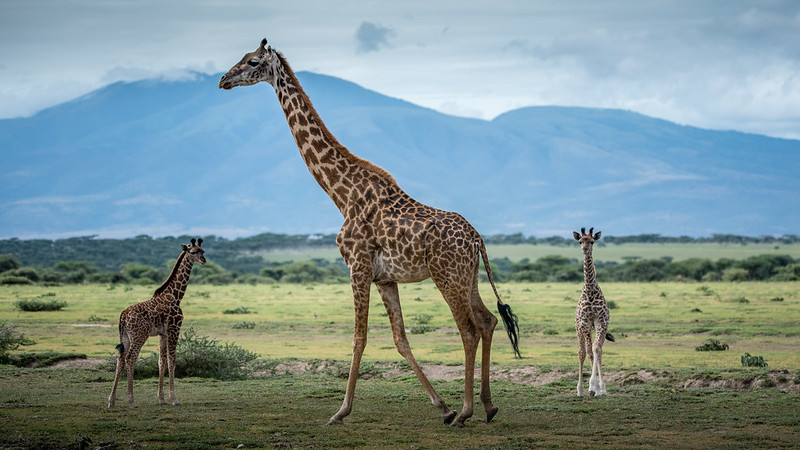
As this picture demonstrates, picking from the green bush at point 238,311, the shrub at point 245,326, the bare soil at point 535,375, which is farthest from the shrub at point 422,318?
the bare soil at point 535,375

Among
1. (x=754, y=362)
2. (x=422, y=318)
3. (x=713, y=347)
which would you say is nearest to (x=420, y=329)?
(x=422, y=318)

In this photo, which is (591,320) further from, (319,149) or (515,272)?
(515,272)

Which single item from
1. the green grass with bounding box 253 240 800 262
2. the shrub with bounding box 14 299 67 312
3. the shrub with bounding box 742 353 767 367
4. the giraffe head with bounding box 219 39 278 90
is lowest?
the shrub with bounding box 742 353 767 367

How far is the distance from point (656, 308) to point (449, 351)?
14.9 meters

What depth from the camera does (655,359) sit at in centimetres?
1981

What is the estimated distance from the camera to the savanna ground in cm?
1066

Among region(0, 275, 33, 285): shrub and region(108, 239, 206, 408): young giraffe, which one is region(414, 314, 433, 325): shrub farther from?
region(0, 275, 33, 285): shrub

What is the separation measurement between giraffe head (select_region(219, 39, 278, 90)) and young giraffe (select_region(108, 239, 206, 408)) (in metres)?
2.92

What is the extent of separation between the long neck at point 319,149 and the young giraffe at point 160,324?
2646 mm

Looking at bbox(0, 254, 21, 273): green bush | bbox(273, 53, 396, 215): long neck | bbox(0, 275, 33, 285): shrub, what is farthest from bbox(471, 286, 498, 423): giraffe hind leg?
bbox(0, 254, 21, 273): green bush

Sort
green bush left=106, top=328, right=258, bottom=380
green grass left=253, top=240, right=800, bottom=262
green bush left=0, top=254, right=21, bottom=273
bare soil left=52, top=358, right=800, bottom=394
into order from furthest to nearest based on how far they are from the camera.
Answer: green grass left=253, top=240, right=800, bottom=262 → green bush left=0, top=254, right=21, bottom=273 → green bush left=106, top=328, right=258, bottom=380 → bare soil left=52, top=358, right=800, bottom=394

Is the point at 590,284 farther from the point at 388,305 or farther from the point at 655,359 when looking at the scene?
the point at 655,359

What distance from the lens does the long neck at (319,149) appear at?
1242cm

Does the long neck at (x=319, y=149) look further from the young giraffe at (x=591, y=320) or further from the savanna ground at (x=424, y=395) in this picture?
the young giraffe at (x=591, y=320)
